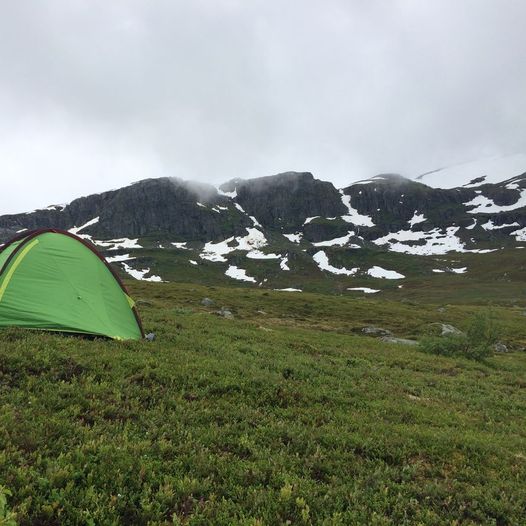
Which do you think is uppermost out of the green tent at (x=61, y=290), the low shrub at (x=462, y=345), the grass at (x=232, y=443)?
the green tent at (x=61, y=290)

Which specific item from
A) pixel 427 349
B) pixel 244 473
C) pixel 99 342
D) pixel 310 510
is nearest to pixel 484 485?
pixel 310 510

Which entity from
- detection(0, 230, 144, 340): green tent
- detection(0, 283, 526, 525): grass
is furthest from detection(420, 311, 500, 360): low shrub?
detection(0, 230, 144, 340): green tent

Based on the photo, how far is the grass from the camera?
679cm

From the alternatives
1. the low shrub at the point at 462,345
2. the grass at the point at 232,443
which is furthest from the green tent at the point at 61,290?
the low shrub at the point at 462,345

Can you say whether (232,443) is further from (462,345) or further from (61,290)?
(462,345)

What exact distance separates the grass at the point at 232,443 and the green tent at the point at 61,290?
1.28m

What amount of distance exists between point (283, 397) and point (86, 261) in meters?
11.1

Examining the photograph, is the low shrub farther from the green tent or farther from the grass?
the green tent

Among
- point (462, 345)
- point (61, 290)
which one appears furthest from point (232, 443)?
point (462, 345)

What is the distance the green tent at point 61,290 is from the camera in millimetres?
15250

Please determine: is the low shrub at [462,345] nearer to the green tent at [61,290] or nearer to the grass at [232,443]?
the grass at [232,443]

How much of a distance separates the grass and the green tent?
1277 millimetres

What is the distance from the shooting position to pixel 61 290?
16125 millimetres

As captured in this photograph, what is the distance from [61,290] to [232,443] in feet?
35.1
